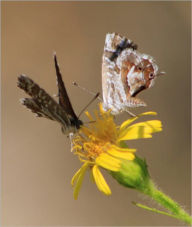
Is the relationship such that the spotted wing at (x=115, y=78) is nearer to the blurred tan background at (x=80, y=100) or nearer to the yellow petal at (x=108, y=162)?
the yellow petal at (x=108, y=162)

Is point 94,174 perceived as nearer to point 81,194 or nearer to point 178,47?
point 81,194

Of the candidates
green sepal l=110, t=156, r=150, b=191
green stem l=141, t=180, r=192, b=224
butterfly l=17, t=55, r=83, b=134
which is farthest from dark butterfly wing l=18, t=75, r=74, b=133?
green stem l=141, t=180, r=192, b=224

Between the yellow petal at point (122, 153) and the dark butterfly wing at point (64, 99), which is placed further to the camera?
the dark butterfly wing at point (64, 99)

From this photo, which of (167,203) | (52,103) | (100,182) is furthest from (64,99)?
(167,203)

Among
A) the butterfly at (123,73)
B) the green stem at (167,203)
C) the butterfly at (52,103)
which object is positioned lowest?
the green stem at (167,203)

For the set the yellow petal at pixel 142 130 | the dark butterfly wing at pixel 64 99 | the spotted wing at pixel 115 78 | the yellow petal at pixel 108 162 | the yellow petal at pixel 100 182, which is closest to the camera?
the yellow petal at pixel 100 182

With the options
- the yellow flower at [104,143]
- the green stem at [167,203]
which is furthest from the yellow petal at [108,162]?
the green stem at [167,203]

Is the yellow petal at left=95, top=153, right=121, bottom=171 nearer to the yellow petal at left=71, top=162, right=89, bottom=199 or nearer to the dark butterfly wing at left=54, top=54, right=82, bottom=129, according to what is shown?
the yellow petal at left=71, top=162, right=89, bottom=199
